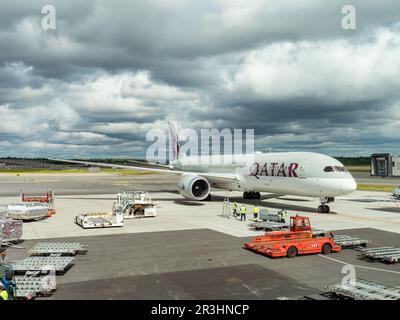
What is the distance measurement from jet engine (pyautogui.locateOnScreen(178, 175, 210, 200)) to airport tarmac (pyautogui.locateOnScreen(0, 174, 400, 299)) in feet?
25.2

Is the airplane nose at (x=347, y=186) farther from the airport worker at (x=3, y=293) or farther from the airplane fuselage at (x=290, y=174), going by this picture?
the airport worker at (x=3, y=293)

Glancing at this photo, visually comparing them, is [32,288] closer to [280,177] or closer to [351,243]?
[351,243]

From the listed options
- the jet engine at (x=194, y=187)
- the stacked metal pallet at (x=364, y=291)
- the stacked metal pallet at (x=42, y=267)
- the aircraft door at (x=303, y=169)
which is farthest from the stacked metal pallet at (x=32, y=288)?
the jet engine at (x=194, y=187)

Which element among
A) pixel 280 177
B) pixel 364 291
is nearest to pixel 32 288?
pixel 364 291

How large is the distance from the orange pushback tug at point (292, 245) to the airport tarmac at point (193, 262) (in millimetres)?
411

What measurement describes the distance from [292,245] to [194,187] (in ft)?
70.4

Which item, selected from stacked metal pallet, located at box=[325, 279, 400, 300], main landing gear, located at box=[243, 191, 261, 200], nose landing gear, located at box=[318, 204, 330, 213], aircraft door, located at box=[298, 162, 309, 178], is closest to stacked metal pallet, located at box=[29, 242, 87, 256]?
stacked metal pallet, located at box=[325, 279, 400, 300]

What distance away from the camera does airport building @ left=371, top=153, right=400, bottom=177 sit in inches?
1863

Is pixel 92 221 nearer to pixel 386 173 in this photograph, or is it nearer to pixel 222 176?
pixel 222 176

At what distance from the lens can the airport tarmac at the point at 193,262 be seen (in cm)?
1270

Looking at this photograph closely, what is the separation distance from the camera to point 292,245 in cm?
1747

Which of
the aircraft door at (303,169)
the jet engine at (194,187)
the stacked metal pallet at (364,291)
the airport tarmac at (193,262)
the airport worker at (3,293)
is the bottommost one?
the airport tarmac at (193,262)
